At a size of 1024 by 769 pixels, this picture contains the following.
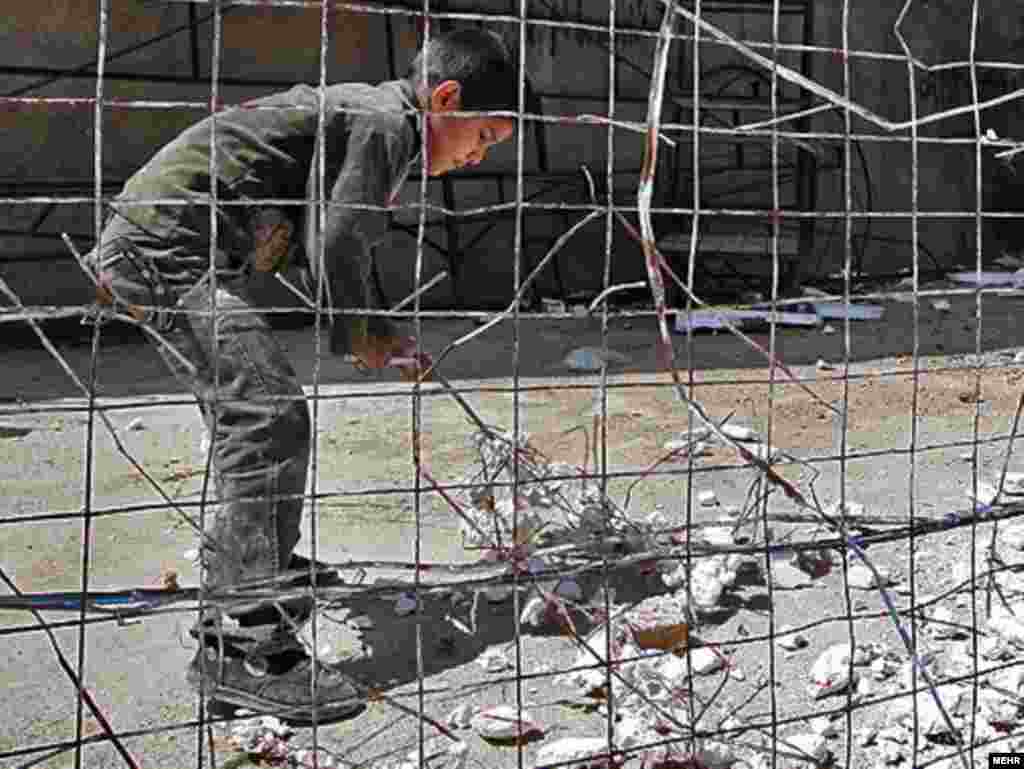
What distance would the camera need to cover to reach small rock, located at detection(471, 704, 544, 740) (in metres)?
2.43

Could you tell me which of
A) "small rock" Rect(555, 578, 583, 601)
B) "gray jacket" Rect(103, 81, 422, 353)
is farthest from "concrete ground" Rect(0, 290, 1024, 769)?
"gray jacket" Rect(103, 81, 422, 353)

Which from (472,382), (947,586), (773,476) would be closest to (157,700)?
(773,476)

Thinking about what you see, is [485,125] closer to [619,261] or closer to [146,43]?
[146,43]

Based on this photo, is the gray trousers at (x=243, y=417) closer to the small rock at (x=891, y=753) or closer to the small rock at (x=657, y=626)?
the small rock at (x=657, y=626)

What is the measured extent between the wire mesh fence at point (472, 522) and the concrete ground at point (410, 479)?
1cm

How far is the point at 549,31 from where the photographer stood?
8.94 meters

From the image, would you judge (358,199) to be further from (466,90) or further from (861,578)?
(861,578)

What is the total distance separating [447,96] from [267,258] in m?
0.44

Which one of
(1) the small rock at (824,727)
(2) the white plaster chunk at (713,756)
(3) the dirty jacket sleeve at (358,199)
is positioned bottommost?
(1) the small rock at (824,727)

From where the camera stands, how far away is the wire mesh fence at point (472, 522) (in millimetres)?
1947

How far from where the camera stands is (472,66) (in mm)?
2463

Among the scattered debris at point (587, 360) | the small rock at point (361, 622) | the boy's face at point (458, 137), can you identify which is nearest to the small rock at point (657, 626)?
the small rock at point (361, 622)

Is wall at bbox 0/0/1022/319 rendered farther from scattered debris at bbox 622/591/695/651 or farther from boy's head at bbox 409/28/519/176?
scattered debris at bbox 622/591/695/651

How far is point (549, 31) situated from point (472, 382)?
363 cm
